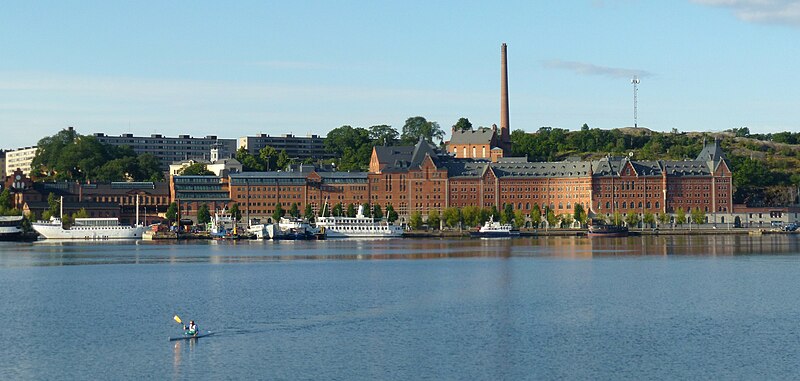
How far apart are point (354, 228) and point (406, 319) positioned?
344 feet

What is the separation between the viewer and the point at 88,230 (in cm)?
15538

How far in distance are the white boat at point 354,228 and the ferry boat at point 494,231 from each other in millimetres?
10365

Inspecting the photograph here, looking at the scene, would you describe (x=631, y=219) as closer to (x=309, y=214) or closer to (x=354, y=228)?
(x=354, y=228)

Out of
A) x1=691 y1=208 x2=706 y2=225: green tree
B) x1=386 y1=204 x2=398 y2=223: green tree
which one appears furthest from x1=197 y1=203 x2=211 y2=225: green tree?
x1=691 y1=208 x2=706 y2=225: green tree

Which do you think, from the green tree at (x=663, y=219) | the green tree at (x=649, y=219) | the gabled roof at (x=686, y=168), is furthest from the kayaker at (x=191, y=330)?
the gabled roof at (x=686, y=168)

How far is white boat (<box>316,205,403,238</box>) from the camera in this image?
515ft

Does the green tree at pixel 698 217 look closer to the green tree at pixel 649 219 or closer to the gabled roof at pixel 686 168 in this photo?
the green tree at pixel 649 219

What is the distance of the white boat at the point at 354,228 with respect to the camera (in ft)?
515

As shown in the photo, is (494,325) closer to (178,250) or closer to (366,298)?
(366,298)

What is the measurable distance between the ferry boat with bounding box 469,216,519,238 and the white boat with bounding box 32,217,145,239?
142 feet

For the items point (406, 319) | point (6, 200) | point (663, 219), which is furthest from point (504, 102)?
point (406, 319)

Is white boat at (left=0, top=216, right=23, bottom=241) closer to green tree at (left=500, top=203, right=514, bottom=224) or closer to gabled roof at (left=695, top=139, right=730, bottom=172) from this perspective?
green tree at (left=500, top=203, right=514, bottom=224)

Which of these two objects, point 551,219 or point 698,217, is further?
point 551,219

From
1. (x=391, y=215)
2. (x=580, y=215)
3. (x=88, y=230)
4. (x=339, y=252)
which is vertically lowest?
(x=339, y=252)
